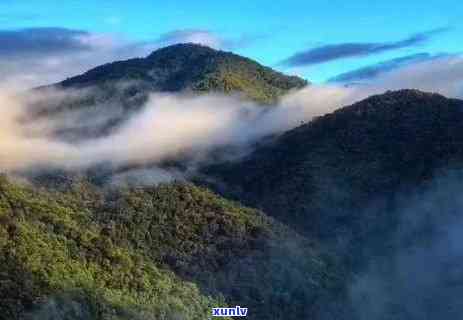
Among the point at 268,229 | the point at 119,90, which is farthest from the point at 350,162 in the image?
the point at 119,90

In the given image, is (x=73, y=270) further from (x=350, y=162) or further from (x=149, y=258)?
(x=350, y=162)

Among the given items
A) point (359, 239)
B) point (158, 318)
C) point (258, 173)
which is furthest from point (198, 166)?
point (158, 318)

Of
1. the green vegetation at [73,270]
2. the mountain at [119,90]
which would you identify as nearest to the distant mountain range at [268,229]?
the green vegetation at [73,270]

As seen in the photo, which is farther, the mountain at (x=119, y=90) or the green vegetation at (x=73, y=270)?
the mountain at (x=119, y=90)

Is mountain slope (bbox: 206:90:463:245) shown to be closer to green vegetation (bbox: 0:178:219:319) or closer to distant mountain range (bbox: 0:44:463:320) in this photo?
distant mountain range (bbox: 0:44:463:320)

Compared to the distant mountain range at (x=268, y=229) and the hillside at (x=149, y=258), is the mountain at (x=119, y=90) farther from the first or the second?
the hillside at (x=149, y=258)

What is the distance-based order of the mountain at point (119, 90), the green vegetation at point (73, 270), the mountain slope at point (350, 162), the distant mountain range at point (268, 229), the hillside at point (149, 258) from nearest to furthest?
1. the green vegetation at point (73, 270)
2. the hillside at point (149, 258)
3. the distant mountain range at point (268, 229)
4. the mountain slope at point (350, 162)
5. the mountain at point (119, 90)
